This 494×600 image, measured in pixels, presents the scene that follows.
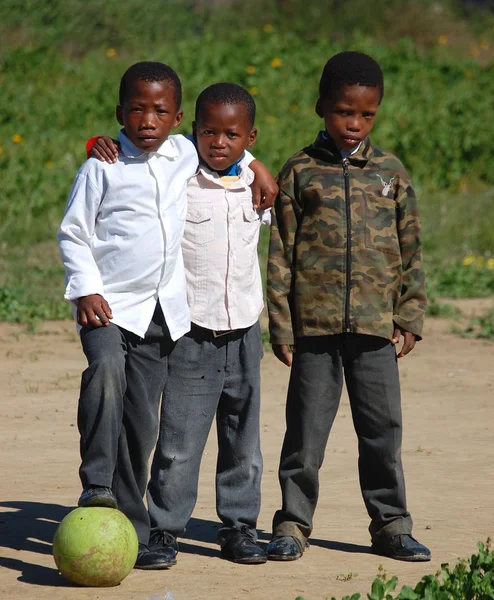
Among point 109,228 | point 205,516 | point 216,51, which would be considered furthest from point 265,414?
point 216,51

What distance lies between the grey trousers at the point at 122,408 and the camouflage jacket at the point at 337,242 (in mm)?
496

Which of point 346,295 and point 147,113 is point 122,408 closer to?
point 346,295

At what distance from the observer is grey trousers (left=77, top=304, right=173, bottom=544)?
4059 mm

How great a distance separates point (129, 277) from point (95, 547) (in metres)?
0.95

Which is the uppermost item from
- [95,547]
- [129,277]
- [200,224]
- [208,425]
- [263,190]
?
[263,190]

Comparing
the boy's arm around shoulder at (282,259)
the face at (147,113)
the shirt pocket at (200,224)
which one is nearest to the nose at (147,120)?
the face at (147,113)

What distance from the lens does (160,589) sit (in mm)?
4090

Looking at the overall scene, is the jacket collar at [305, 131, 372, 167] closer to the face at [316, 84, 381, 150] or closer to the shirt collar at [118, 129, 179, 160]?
the face at [316, 84, 381, 150]

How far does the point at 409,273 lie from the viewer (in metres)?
4.54

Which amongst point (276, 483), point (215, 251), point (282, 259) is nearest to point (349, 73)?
point (282, 259)

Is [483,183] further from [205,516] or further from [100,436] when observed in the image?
[100,436]

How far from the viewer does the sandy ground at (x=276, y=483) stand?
13.8ft

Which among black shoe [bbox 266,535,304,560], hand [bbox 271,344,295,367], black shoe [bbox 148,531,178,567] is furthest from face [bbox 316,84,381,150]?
black shoe [bbox 148,531,178,567]

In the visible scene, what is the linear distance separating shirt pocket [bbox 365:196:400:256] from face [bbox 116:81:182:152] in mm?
845
